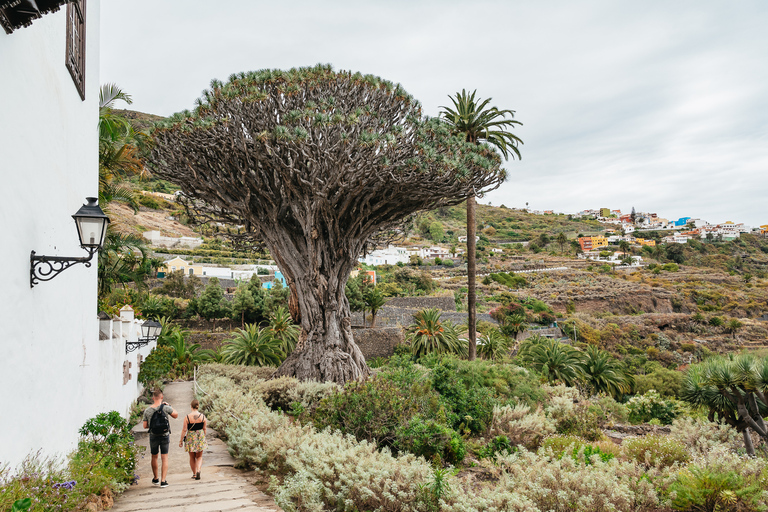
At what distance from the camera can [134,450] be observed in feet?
20.1

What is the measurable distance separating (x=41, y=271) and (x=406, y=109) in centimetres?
1062

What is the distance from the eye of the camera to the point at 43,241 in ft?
14.4

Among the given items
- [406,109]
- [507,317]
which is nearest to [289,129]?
[406,109]

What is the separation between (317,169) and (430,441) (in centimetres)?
713

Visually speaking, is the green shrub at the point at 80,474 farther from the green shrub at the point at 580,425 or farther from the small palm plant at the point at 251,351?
the small palm plant at the point at 251,351

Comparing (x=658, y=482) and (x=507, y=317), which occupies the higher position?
(x=658, y=482)

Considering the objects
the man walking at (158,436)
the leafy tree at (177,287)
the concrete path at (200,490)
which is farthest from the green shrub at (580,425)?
the leafy tree at (177,287)

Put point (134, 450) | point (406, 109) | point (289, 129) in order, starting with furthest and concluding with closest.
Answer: point (406, 109) < point (289, 129) < point (134, 450)

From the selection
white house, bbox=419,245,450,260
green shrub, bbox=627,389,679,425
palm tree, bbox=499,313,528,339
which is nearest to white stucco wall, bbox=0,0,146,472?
green shrub, bbox=627,389,679,425

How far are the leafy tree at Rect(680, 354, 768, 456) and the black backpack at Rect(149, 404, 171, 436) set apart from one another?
28.1 feet

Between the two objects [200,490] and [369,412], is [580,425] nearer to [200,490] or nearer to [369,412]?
[369,412]

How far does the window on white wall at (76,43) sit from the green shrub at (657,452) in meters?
8.31

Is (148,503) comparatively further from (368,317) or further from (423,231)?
(423,231)

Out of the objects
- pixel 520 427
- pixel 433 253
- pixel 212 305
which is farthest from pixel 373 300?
pixel 433 253
